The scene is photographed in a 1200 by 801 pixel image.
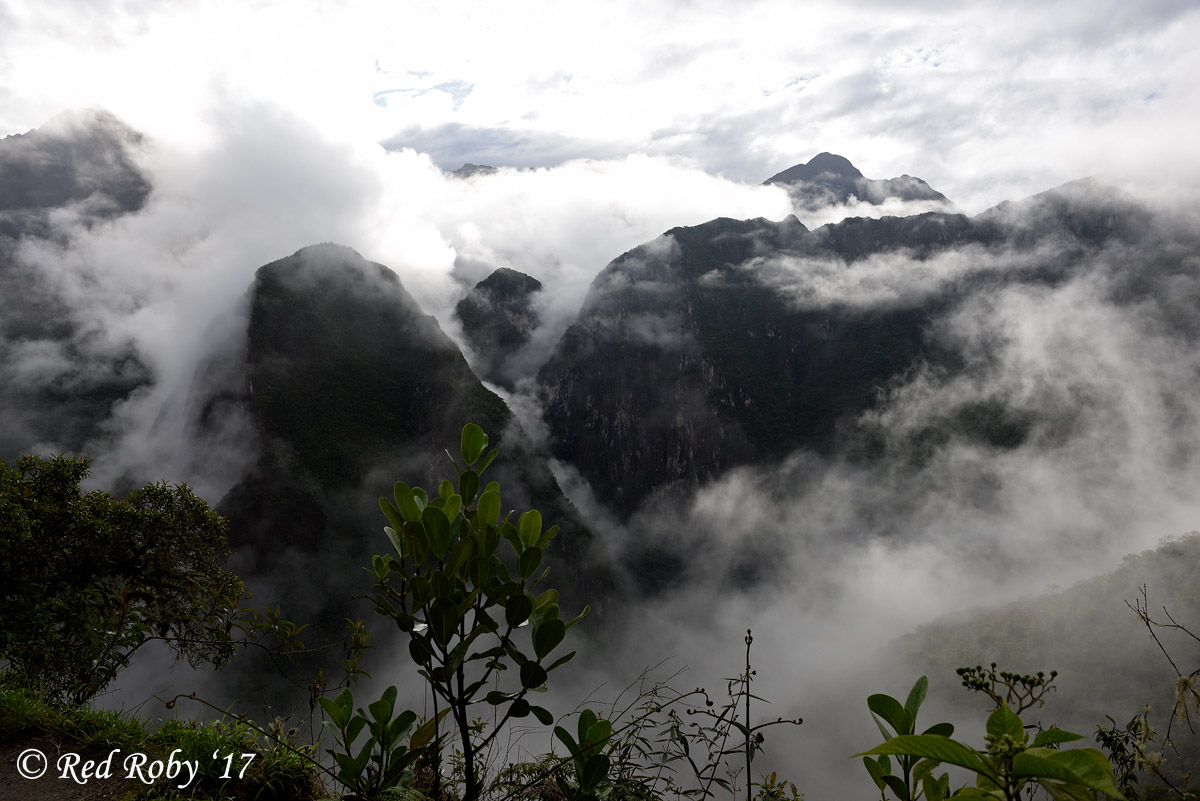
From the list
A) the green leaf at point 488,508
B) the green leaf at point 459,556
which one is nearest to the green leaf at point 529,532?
the green leaf at point 488,508

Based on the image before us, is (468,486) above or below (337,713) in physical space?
above

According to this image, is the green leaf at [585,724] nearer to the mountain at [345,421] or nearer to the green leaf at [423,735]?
the green leaf at [423,735]

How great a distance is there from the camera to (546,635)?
188 centimetres

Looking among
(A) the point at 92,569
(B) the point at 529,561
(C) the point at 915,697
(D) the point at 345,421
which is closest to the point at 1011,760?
(C) the point at 915,697

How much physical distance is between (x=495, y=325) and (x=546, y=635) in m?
167

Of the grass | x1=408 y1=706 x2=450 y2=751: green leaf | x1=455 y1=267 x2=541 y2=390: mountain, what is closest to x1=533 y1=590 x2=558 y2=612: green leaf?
x1=408 y1=706 x2=450 y2=751: green leaf

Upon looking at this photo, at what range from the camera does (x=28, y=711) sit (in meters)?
3.49

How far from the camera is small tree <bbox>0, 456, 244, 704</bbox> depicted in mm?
5766

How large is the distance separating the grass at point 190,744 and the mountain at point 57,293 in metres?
93.2

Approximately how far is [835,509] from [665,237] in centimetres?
8438

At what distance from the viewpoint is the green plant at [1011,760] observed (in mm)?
959

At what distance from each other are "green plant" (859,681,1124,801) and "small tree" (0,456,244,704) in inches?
240

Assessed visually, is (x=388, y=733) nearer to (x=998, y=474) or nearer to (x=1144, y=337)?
(x=998, y=474)

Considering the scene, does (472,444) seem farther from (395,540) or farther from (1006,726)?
(1006,726)
